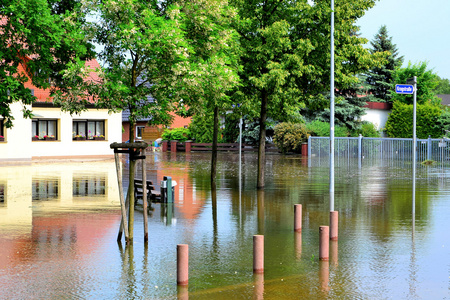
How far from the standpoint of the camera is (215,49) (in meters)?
13.7

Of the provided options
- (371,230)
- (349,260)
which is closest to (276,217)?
(371,230)

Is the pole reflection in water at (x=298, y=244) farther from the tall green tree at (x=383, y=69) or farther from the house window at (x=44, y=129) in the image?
the tall green tree at (x=383, y=69)

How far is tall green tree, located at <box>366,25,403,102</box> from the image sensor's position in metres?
62.4

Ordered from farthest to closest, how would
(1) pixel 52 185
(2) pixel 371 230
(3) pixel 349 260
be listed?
(1) pixel 52 185 < (2) pixel 371 230 < (3) pixel 349 260

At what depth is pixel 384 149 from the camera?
45.6m

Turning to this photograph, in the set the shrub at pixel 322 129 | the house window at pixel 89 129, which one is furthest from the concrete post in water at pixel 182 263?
the shrub at pixel 322 129

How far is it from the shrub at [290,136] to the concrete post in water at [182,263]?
44.4m

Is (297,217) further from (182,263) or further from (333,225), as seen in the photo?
(182,263)

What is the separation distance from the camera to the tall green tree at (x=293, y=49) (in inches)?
808

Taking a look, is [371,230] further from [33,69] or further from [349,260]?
[33,69]

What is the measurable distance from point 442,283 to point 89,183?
19.1 m

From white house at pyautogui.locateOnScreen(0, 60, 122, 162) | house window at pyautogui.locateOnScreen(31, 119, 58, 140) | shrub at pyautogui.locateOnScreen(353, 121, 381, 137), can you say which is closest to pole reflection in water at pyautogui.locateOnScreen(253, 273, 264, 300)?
white house at pyautogui.locateOnScreen(0, 60, 122, 162)

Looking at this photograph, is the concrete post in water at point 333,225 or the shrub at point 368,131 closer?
the concrete post in water at point 333,225

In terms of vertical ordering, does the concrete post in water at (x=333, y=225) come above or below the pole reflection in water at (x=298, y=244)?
above
